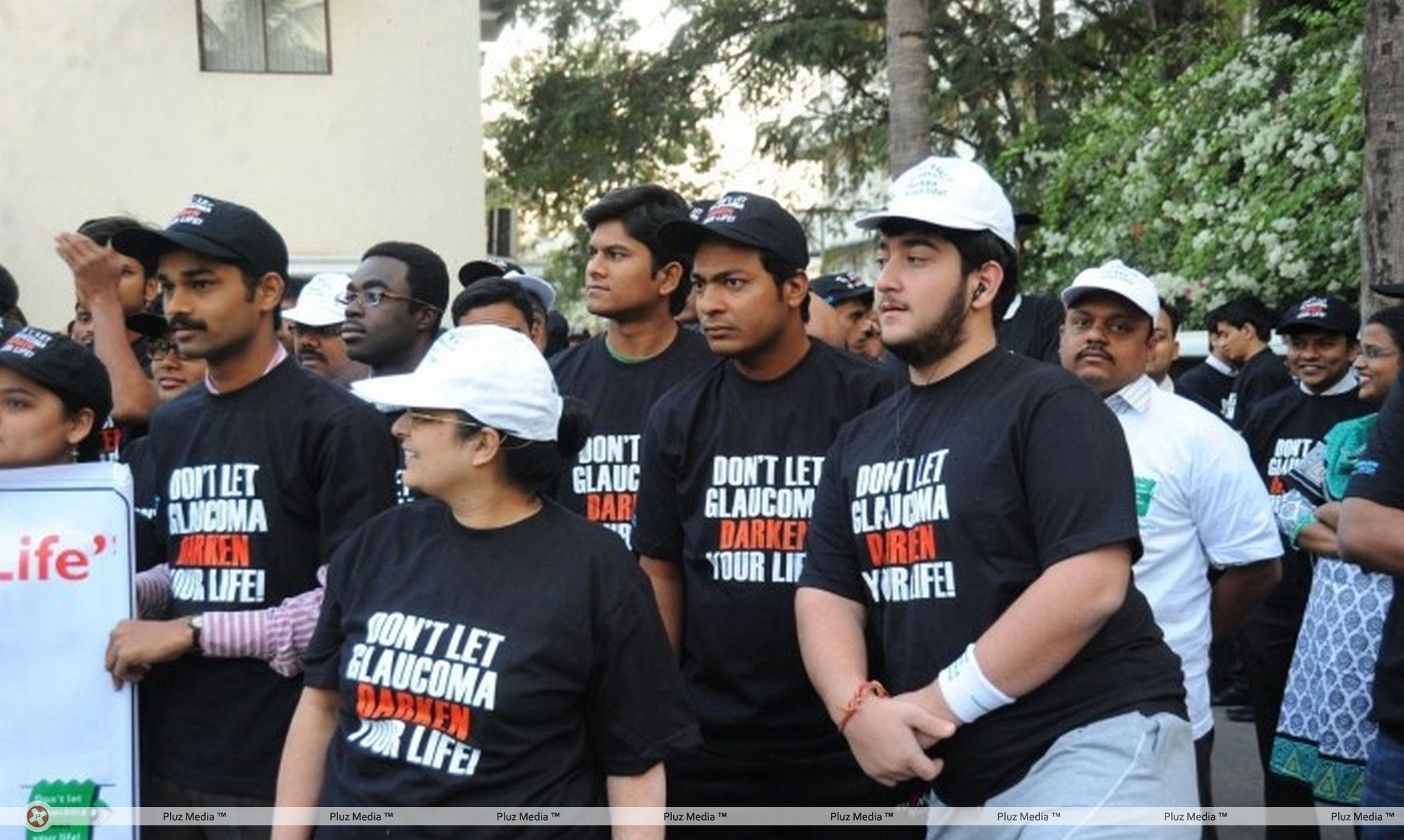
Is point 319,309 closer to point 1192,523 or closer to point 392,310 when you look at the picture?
point 392,310

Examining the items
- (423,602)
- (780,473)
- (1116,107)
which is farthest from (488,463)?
(1116,107)

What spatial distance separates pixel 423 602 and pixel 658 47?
20.1 metres

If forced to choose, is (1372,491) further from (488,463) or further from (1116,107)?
(1116,107)

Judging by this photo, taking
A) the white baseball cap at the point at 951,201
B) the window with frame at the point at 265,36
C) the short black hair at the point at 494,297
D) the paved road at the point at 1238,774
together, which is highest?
the window with frame at the point at 265,36

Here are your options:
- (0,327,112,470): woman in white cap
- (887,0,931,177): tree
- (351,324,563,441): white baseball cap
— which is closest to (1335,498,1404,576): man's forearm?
(351,324,563,441): white baseball cap

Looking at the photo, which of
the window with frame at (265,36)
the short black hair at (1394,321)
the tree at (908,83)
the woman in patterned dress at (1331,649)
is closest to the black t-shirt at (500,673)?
the woman in patterned dress at (1331,649)

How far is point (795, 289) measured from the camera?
5.09 metres

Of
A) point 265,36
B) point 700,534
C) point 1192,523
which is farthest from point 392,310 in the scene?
point 265,36

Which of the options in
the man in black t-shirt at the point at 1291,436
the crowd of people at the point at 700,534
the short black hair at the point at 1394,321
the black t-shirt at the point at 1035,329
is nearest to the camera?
the crowd of people at the point at 700,534

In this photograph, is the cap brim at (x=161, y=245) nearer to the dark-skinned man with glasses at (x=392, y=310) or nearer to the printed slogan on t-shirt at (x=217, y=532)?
the printed slogan on t-shirt at (x=217, y=532)

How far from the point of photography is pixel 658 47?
2323 centimetres

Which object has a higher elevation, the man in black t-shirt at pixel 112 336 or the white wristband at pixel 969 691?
the man in black t-shirt at pixel 112 336

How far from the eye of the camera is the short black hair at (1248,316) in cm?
1209

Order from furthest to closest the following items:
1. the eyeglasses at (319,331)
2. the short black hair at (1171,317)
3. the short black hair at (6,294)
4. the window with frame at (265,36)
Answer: the window with frame at (265,36)
the short black hair at (1171,317)
the short black hair at (6,294)
the eyeglasses at (319,331)
